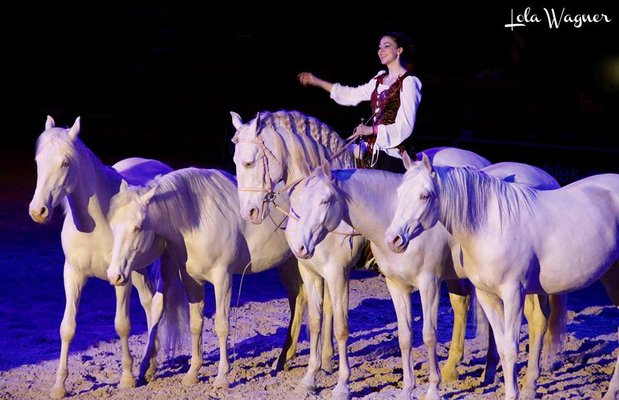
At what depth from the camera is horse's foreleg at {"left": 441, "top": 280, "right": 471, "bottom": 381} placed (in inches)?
259

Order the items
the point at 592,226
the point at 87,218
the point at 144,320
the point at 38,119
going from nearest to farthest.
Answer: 1. the point at 592,226
2. the point at 87,218
3. the point at 144,320
4. the point at 38,119

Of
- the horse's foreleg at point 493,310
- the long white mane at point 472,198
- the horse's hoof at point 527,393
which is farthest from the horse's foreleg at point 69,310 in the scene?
the horse's hoof at point 527,393

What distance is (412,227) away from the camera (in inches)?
204

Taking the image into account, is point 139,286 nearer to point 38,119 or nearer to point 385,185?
point 385,185

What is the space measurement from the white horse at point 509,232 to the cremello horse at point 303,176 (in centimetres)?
86

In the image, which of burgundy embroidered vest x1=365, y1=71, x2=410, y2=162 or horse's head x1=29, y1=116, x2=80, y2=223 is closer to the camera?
horse's head x1=29, y1=116, x2=80, y2=223

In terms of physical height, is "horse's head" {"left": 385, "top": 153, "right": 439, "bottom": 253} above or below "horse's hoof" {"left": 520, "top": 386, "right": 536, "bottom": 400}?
above

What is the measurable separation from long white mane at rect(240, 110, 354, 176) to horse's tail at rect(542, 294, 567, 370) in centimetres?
165

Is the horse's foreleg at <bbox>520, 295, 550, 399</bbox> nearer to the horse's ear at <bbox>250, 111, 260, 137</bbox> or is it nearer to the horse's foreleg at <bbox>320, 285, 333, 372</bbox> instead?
the horse's foreleg at <bbox>320, 285, 333, 372</bbox>

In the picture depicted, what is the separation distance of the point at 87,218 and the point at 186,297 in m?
0.93

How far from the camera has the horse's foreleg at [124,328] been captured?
20.9 feet

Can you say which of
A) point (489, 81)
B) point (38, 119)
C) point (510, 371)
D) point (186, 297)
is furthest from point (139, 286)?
point (38, 119)

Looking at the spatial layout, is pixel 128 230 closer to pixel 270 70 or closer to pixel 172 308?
pixel 172 308

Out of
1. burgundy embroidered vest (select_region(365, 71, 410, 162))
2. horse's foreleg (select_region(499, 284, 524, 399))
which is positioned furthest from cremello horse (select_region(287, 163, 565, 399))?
burgundy embroidered vest (select_region(365, 71, 410, 162))
